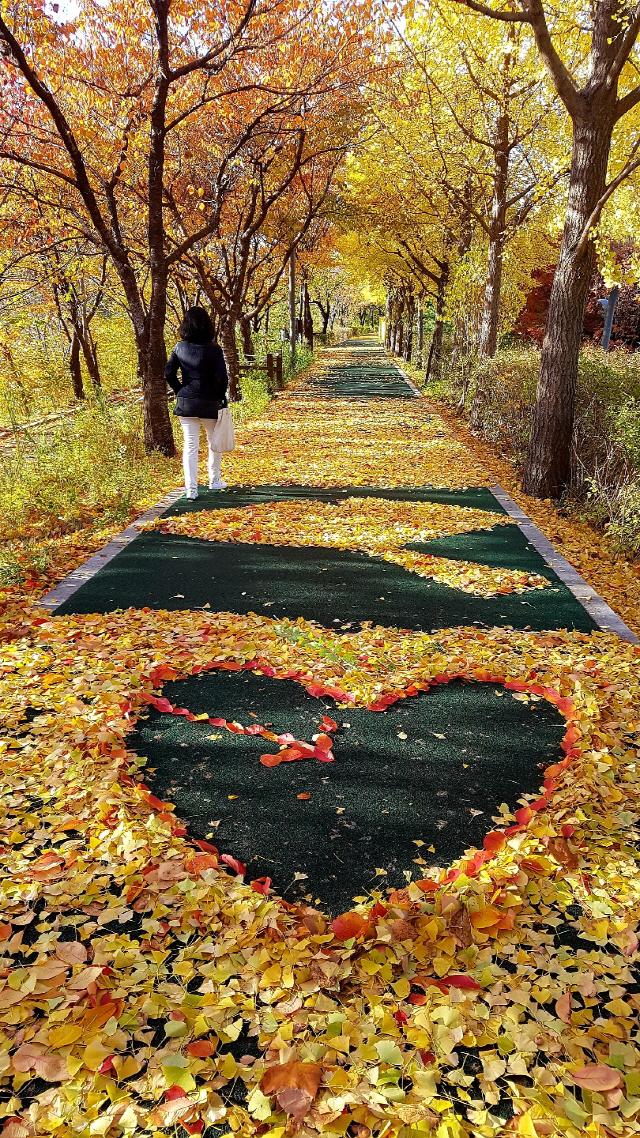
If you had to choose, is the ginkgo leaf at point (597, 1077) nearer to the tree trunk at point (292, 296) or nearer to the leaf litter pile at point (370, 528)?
the leaf litter pile at point (370, 528)

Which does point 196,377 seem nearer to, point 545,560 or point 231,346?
point 545,560

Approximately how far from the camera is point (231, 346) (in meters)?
16.3

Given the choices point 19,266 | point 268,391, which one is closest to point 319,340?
point 268,391

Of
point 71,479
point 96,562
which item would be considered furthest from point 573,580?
point 71,479

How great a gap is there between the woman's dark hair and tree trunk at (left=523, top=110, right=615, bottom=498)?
11.8 ft

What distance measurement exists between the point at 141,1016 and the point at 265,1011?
37 cm

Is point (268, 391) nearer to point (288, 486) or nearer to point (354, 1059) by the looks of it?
point (288, 486)

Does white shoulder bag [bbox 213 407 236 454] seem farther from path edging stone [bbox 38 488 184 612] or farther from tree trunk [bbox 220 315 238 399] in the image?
tree trunk [bbox 220 315 238 399]

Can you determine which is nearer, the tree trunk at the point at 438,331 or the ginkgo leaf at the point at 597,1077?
the ginkgo leaf at the point at 597,1077

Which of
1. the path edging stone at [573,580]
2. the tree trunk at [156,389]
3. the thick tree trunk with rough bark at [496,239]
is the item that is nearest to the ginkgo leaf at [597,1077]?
the path edging stone at [573,580]

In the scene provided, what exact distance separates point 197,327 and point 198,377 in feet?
1.66

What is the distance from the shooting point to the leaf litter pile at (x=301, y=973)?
1.87m

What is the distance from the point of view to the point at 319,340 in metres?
47.0

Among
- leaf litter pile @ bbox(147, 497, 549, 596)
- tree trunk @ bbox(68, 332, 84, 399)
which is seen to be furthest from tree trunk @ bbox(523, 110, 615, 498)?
tree trunk @ bbox(68, 332, 84, 399)
